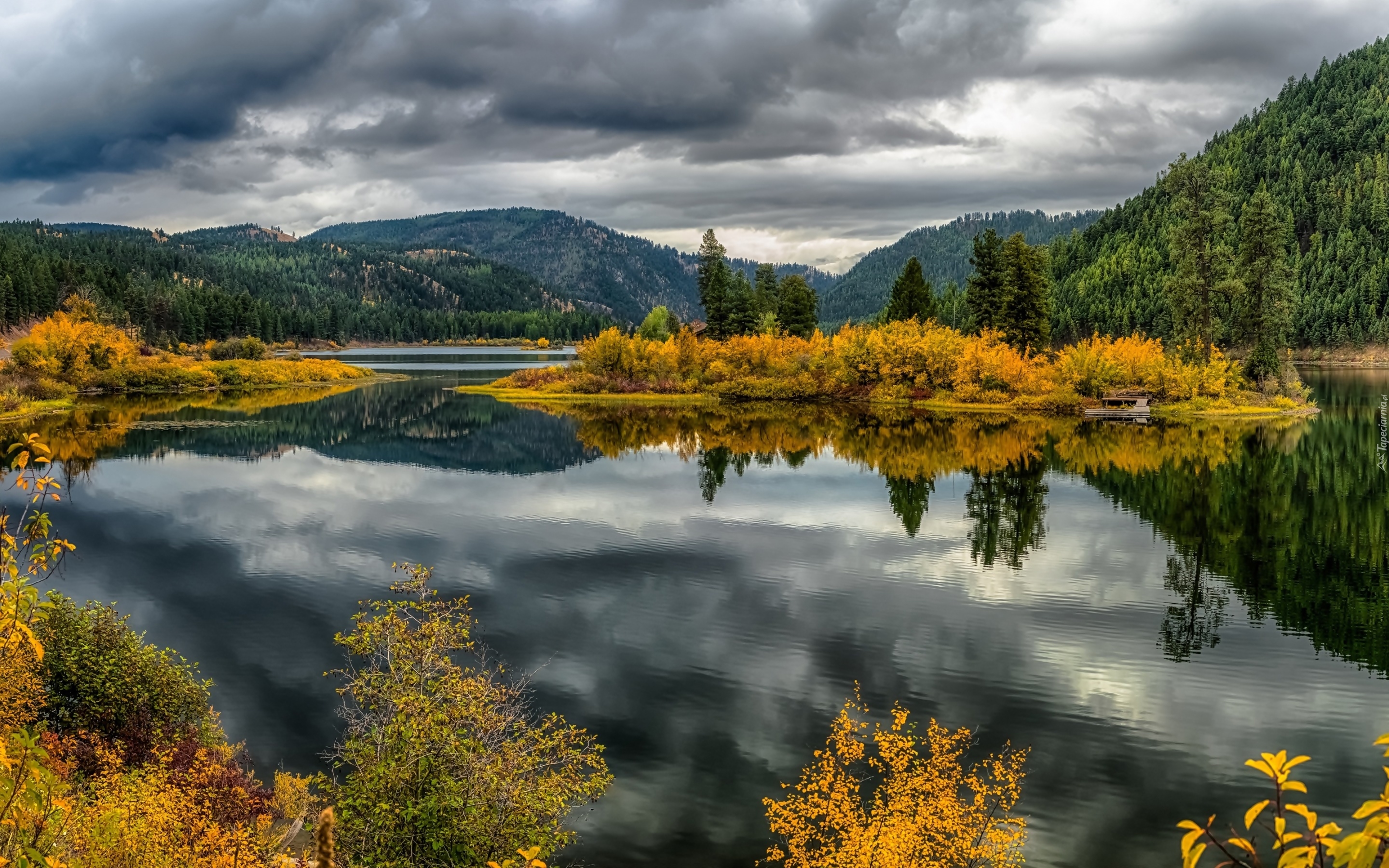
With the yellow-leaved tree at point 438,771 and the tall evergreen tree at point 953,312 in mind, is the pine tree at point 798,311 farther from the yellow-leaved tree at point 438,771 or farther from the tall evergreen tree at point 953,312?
the yellow-leaved tree at point 438,771

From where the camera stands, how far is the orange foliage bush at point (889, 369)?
86.2 meters

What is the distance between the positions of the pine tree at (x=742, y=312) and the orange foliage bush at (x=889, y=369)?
356 cm

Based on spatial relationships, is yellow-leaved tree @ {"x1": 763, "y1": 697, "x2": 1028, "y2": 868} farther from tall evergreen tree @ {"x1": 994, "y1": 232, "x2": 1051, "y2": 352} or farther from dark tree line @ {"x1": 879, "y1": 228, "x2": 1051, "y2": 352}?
tall evergreen tree @ {"x1": 994, "y1": 232, "x2": 1051, "y2": 352}

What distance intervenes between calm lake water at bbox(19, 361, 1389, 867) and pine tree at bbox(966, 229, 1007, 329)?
33821 mm

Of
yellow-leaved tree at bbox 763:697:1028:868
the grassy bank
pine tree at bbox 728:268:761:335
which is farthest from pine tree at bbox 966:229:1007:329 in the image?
yellow-leaved tree at bbox 763:697:1028:868

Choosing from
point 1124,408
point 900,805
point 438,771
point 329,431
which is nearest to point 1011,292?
point 1124,408

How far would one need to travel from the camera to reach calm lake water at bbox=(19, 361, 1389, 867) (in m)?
19.2

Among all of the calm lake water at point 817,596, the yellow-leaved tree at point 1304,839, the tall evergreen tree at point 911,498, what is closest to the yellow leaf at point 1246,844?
the yellow-leaved tree at point 1304,839

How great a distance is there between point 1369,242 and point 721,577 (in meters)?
208

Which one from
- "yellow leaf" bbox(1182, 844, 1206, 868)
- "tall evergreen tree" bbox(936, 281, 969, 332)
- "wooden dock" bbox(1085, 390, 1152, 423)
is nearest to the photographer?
"yellow leaf" bbox(1182, 844, 1206, 868)

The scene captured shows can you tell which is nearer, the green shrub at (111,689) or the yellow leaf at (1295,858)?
the yellow leaf at (1295,858)

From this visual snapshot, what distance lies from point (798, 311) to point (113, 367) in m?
87.0

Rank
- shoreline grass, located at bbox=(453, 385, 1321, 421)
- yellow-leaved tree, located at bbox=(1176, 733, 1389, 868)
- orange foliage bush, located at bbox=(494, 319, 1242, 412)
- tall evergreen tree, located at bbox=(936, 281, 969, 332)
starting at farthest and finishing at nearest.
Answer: tall evergreen tree, located at bbox=(936, 281, 969, 332) < orange foliage bush, located at bbox=(494, 319, 1242, 412) < shoreline grass, located at bbox=(453, 385, 1321, 421) < yellow-leaved tree, located at bbox=(1176, 733, 1389, 868)

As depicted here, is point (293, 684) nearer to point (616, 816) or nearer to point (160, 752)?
point (160, 752)
